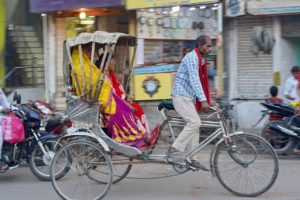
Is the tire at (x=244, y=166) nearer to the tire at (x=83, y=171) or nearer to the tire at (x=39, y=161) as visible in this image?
the tire at (x=83, y=171)

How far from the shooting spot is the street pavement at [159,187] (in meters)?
6.38

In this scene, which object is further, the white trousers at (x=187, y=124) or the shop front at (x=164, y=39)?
the shop front at (x=164, y=39)

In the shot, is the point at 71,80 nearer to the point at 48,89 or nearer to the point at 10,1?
the point at 48,89

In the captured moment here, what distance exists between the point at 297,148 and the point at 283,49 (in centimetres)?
276

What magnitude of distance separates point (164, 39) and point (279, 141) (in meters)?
3.55

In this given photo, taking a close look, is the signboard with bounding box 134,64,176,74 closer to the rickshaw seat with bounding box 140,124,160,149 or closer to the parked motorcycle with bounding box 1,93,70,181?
the parked motorcycle with bounding box 1,93,70,181

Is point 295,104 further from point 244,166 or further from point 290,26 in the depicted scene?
point 244,166

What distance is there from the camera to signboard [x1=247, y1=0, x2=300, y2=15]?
10.3 meters

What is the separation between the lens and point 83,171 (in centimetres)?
616

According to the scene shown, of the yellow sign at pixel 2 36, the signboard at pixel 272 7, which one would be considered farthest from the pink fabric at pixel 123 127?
the yellow sign at pixel 2 36

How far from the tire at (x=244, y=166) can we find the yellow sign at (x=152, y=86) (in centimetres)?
497

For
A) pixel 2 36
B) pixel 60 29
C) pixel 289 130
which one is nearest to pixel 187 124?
pixel 289 130

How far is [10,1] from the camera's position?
12102 millimetres

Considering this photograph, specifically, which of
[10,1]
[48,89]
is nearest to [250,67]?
[48,89]
